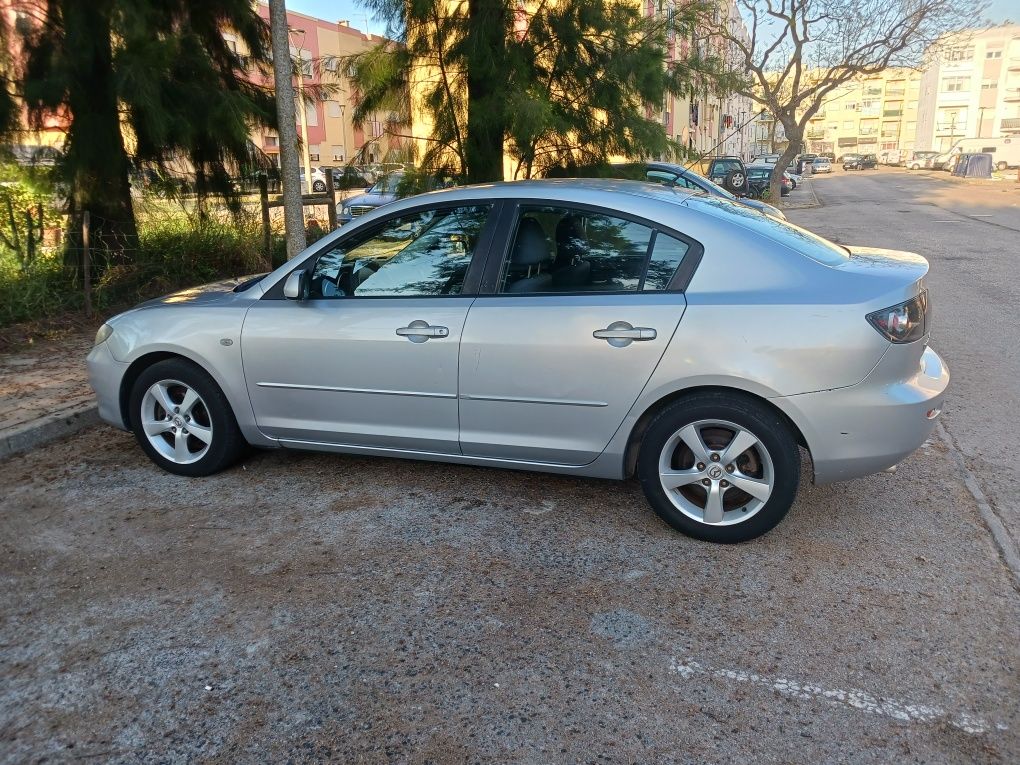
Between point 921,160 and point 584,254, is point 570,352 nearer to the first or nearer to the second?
point 584,254

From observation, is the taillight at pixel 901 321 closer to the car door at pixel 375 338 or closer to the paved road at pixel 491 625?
the paved road at pixel 491 625

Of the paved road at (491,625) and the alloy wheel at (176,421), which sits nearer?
the paved road at (491,625)

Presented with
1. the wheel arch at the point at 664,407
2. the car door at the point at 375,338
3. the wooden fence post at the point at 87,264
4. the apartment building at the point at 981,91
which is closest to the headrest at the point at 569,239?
the car door at the point at 375,338

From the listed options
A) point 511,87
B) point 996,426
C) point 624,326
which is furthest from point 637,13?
point 624,326

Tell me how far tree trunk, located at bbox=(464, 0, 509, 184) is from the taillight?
5.42 m

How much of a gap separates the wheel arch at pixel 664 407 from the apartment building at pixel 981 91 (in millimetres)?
118809

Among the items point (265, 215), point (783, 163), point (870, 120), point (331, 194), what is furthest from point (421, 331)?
point (870, 120)

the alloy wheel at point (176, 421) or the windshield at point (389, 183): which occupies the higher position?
the windshield at point (389, 183)

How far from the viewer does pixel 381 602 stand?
3336mm

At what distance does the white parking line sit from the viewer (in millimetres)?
2576

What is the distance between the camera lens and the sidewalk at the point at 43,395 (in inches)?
210

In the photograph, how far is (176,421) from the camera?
15.3 ft

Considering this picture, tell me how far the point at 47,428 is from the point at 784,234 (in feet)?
15.5

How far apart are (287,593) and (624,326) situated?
1859 mm
